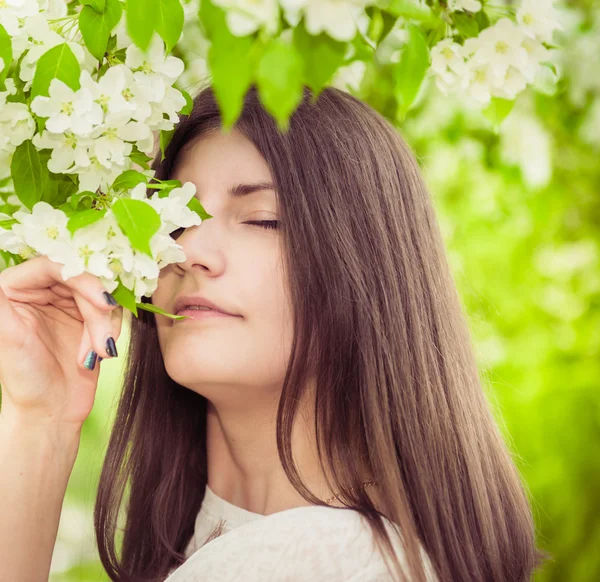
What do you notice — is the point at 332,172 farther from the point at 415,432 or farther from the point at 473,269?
the point at 473,269

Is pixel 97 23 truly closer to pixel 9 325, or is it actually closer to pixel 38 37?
pixel 38 37

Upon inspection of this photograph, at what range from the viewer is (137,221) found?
3.09ft

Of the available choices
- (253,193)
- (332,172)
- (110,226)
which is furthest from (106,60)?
(332,172)

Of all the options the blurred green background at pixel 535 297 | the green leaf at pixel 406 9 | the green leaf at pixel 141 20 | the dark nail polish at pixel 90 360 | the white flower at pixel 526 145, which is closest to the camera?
the green leaf at pixel 141 20

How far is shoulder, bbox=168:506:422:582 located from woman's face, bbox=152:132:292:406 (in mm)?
252

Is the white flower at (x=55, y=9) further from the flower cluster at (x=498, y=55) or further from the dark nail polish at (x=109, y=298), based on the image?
the flower cluster at (x=498, y=55)

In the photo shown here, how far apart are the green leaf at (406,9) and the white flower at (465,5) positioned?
1.6 inches

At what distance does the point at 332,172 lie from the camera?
1450mm

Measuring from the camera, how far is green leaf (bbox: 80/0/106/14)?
0.95 metres

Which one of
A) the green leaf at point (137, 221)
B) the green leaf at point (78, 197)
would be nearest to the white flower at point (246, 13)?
the green leaf at point (137, 221)

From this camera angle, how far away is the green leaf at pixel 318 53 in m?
0.71

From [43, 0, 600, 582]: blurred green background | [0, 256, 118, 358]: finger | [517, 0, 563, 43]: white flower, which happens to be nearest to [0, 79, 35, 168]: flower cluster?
[0, 256, 118, 358]: finger

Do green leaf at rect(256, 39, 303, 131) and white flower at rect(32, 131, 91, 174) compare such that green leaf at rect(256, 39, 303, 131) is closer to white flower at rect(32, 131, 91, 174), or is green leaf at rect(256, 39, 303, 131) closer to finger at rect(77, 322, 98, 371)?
white flower at rect(32, 131, 91, 174)

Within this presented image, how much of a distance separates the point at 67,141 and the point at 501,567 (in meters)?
1.06
